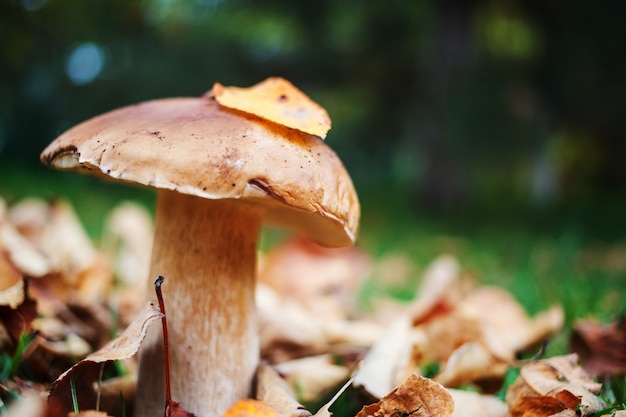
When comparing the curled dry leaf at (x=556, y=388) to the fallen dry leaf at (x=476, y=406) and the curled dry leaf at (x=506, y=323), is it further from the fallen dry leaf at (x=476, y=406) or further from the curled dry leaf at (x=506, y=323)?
the curled dry leaf at (x=506, y=323)

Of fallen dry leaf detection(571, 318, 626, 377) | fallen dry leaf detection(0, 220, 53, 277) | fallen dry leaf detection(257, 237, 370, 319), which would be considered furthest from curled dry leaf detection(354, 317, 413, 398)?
fallen dry leaf detection(0, 220, 53, 277)

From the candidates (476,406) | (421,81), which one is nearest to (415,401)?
(476,406)

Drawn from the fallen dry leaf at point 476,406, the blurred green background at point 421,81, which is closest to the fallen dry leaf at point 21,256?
the fallen dry leaf at point 476,406

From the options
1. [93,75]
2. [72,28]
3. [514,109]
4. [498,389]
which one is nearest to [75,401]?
[498,389]

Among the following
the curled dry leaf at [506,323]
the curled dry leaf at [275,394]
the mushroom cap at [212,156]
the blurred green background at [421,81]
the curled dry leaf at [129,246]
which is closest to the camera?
the mushroom cap at [212,156]

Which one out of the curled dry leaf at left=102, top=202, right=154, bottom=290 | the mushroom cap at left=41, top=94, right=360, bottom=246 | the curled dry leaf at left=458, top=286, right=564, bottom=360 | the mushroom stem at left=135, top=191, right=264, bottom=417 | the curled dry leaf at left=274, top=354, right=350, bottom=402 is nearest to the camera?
the mushroom cap at left=41, top=94, right=360, bottom=246

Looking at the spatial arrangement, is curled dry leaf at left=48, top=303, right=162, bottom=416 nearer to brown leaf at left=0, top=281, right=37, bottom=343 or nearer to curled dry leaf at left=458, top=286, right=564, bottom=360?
brown leaf at left=0, top=281, right=37, bottom=343

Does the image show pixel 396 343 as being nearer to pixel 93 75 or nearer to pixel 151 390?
pixel 151 390
